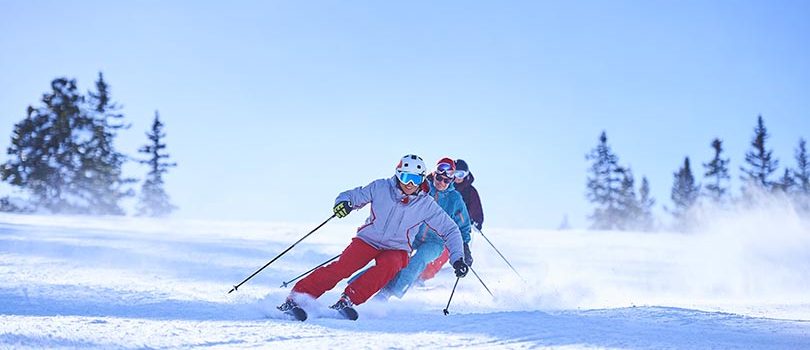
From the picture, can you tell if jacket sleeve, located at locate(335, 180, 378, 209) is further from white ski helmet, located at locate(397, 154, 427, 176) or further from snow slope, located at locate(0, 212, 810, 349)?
snow slope, located at locate(0, 212, 810, 349)

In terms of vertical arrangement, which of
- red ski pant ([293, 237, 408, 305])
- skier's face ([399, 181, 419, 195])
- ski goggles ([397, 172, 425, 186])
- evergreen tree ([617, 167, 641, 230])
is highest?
evergreen tree ([617, 167, 641, 230])

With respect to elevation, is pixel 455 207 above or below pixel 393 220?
above

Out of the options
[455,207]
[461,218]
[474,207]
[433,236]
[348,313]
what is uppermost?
[474,207]

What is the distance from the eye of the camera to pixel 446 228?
620 centimetres

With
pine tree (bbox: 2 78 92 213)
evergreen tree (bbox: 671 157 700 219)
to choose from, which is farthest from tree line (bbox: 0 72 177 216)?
evergreen tree (bbox: 671 157 700 219)

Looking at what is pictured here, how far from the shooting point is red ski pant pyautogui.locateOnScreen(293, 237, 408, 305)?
17.8ft

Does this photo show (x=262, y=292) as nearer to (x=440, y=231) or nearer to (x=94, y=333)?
(x=440, y=231)

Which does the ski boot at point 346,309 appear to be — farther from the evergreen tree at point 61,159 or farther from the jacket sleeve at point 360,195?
the evergreen tree at point 61,159

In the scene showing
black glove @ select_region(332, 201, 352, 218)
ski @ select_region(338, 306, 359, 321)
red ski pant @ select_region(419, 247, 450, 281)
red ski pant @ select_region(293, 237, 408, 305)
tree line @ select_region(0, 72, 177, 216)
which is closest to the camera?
ski @ select_region(338, 306, 359, 321)

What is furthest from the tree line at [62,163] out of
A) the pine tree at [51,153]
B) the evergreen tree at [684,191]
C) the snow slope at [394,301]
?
the evergreen tree at [684,191]

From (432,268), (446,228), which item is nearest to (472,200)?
(432,268)

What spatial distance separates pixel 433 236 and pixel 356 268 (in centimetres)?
146

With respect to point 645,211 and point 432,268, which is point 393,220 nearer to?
point 432,268

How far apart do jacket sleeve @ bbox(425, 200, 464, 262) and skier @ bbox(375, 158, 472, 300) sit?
10 cm
